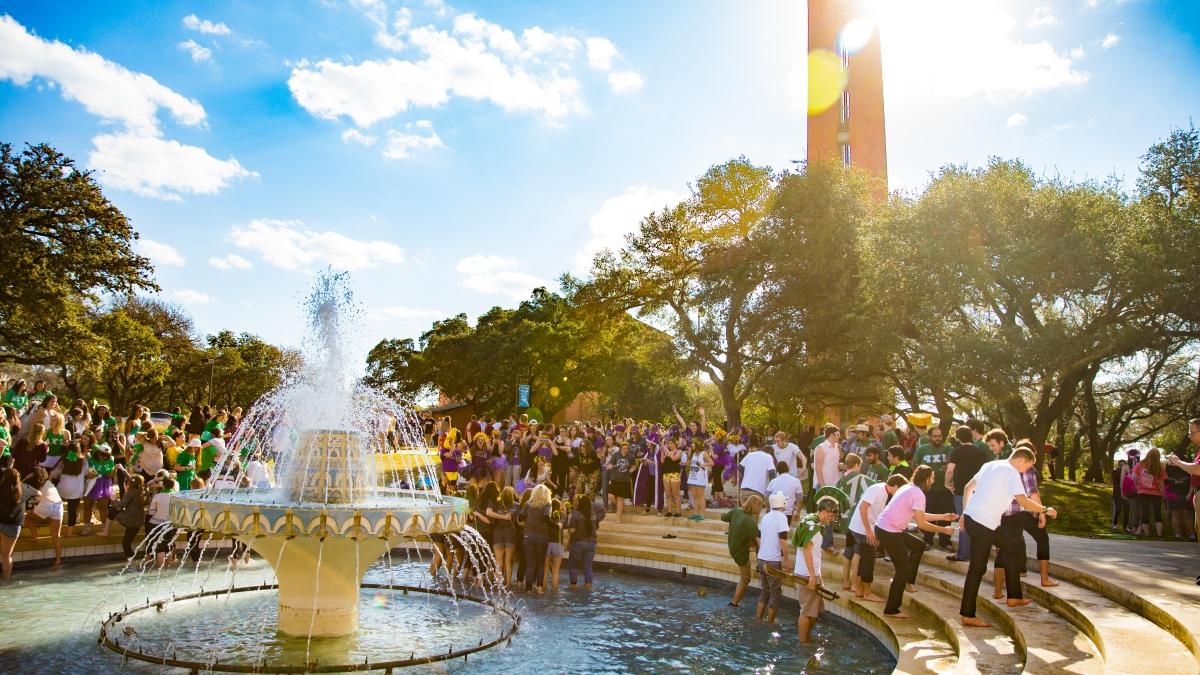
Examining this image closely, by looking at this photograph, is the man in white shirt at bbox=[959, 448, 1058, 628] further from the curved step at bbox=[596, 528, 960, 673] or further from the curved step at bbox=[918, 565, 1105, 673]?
the curved step at bbox=[596, 528, 960, 673]

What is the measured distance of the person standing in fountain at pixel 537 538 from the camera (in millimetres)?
12812

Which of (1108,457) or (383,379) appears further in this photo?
(383,379)

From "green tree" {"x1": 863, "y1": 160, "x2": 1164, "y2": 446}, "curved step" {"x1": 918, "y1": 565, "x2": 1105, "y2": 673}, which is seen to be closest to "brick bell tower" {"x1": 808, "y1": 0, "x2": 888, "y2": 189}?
"green tree" {"x1": 863, "y1": 160, "x2": 1164, "y2": 446}

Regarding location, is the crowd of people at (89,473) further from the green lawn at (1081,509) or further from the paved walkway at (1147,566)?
the green lawn at (1081,509)

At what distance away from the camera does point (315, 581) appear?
9.54 metres

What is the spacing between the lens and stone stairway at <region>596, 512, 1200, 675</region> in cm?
720

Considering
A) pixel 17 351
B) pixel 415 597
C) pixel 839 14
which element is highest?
pixel 839 14

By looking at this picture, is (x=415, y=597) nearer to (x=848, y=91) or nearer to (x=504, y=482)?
(x=504, y=482)

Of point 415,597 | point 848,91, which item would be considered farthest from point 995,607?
point 848,91

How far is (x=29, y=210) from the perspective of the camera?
109ft

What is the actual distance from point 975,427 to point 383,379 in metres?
65.5

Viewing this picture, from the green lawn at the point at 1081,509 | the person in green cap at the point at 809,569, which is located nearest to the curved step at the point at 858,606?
the person in green cap at the point at 809,569

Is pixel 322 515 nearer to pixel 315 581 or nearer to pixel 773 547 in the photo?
pixel 315 581

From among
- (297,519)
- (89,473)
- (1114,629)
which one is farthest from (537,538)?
(89,473)
